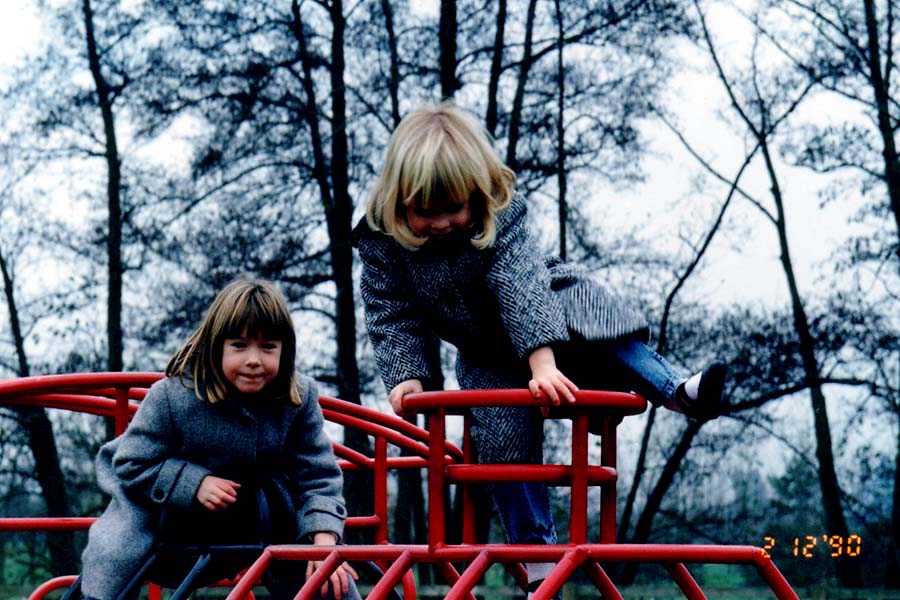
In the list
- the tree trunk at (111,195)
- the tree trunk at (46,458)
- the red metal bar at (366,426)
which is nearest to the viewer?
the red metal bar at (366,426)

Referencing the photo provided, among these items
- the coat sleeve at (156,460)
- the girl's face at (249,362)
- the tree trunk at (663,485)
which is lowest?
the tree trunk at (663,485)

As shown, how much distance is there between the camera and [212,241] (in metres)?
12.7

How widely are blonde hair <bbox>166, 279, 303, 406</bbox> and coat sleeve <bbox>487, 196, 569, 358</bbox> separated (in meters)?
0.52

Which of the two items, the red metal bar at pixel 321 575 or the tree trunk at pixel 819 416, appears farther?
the tree trunk at pixel 819 416

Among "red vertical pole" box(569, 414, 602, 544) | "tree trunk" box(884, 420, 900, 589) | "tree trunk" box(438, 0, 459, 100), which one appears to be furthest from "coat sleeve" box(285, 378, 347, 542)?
"tree trunk" box(884, 420, 900, 589)

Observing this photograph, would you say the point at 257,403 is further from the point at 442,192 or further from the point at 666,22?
the point at 666,22

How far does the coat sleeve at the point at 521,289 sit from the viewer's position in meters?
2.75

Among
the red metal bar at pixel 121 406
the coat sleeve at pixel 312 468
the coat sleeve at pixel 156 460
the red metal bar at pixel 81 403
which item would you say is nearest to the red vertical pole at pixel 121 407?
the red metal bar at pixel 121 406

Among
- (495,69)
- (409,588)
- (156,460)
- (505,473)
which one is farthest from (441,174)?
(495,69)

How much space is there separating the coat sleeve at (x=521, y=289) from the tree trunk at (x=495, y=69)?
10030 mm

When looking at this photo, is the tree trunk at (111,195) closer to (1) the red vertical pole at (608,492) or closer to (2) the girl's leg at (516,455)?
(2) the girl's leg at (516,455)

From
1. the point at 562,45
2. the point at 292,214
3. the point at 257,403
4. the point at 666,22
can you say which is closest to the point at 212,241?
the point at 292,214

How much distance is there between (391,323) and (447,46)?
992 cm
